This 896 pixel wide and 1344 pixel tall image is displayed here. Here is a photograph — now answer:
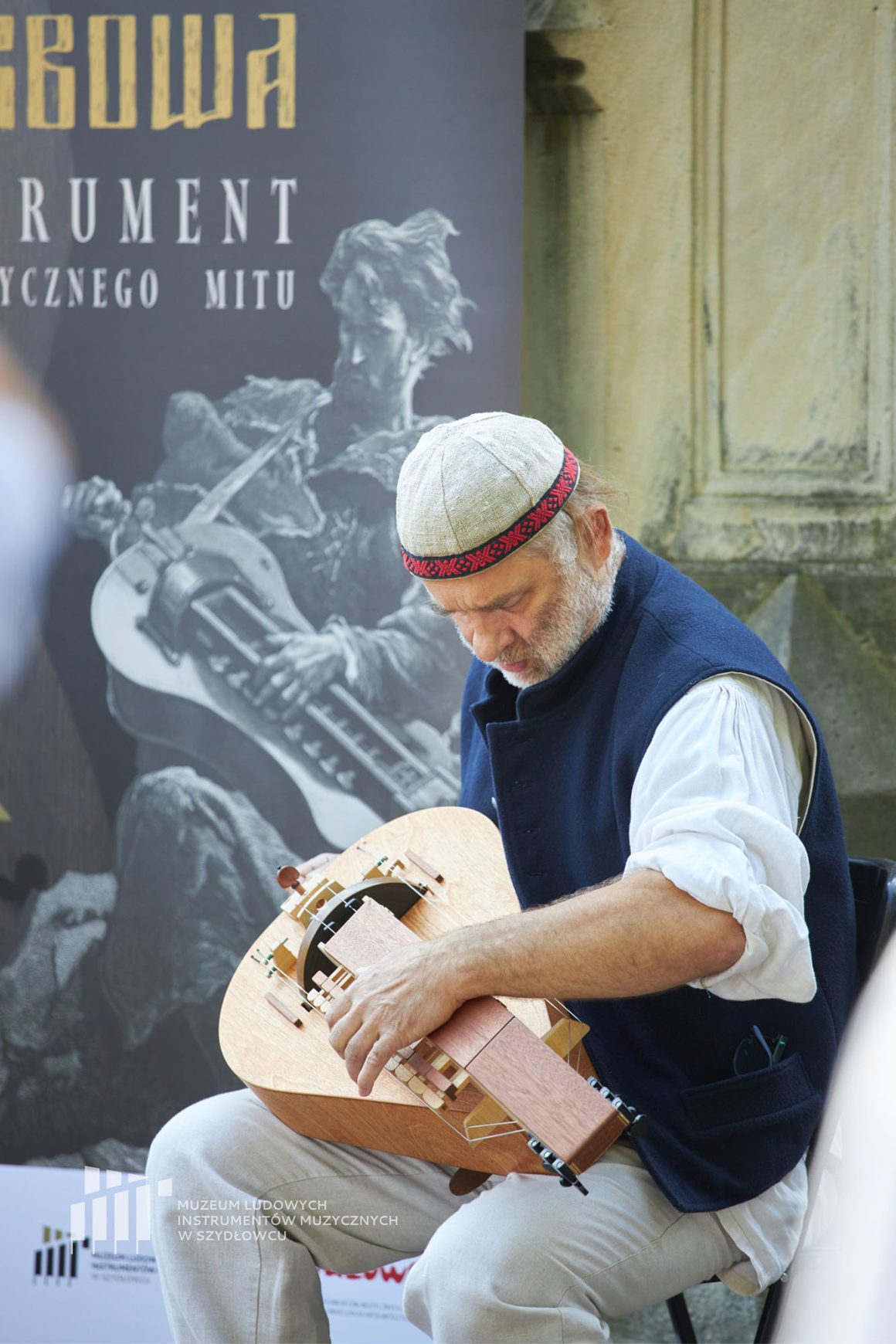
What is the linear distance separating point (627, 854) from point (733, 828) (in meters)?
0.28

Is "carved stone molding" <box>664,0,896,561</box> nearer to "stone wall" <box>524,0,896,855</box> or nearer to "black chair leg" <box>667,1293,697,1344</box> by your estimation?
"stone wall" <box>524,0,896,855</box>

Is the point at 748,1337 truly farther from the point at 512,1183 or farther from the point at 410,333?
the point at 410,333

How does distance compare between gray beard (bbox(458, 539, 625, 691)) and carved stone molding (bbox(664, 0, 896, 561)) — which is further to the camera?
carved stone molding (bbox(664, 0, 896, 561))

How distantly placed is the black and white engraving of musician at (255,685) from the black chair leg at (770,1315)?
121 centimetres

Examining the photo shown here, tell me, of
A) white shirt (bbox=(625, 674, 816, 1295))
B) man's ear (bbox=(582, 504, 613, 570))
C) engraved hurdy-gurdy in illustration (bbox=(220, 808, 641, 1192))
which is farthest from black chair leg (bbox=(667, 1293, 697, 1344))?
man's ear (bbox=(582, 504, 613, 570))

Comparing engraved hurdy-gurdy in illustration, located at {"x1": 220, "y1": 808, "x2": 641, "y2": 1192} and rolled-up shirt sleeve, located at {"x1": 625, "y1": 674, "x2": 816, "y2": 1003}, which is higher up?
rolled-up shirt sleeve, located at {"x1": 625, "y1": 674, "x2": 816, "y2": 1003}

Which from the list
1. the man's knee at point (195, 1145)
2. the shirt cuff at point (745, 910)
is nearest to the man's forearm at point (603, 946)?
the shirt cuff at point (745, 910)

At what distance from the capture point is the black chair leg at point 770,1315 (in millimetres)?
1834

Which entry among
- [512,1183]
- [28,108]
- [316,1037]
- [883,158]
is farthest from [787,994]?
[28,108]

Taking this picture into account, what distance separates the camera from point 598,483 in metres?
1.94

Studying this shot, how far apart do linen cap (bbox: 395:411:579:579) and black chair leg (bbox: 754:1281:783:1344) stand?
1083 millimetres

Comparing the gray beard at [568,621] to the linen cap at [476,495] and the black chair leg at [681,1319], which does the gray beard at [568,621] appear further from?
the black chair leg at [681,1319]

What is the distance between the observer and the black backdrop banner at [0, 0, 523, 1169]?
2.61 meters

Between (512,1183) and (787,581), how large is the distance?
1498 millimetres
